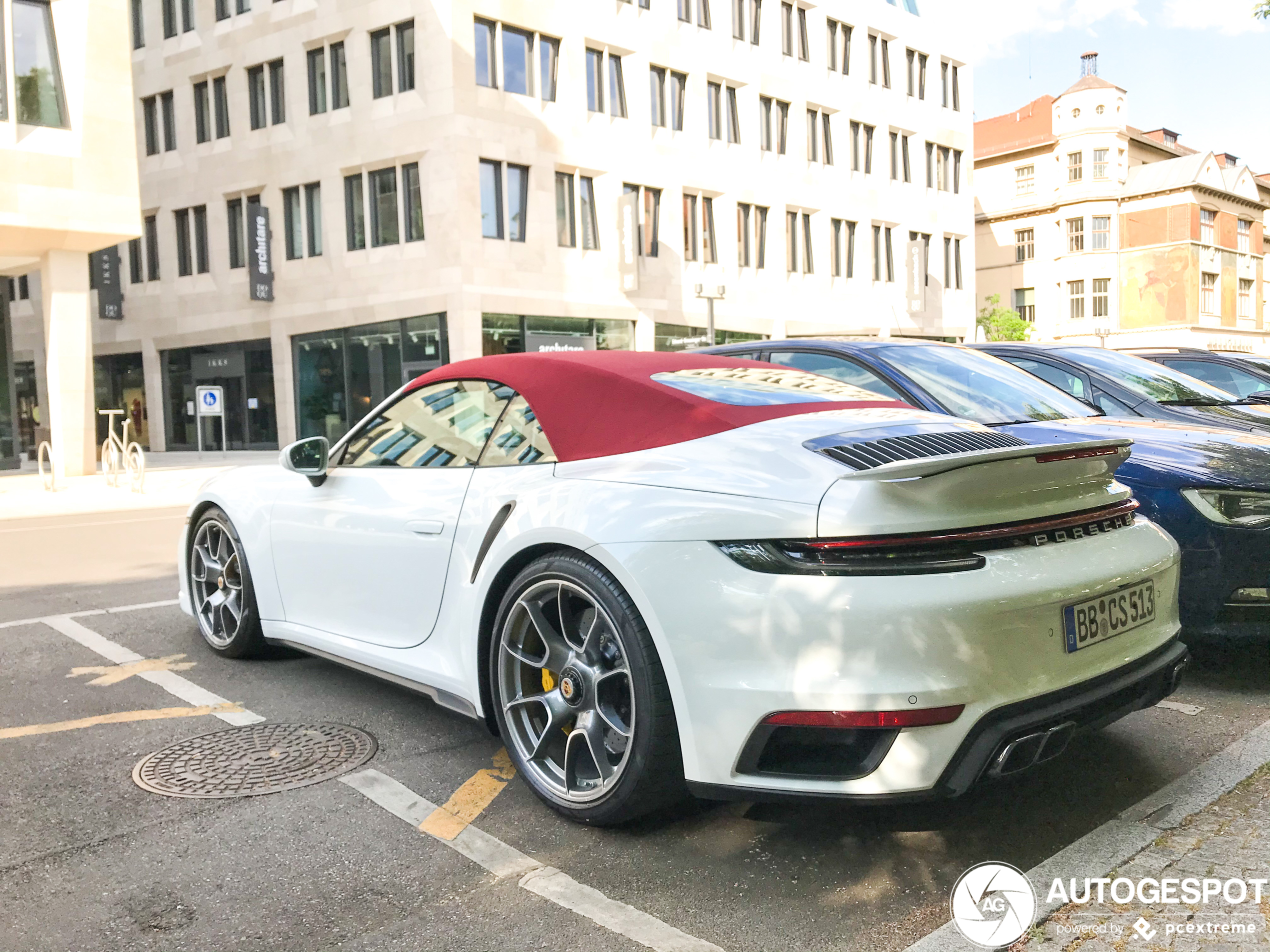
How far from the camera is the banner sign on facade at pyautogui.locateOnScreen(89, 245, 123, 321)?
34.3m

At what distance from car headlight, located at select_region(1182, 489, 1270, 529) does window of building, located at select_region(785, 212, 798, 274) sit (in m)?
32.3

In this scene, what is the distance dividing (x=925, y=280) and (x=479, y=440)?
3993cm

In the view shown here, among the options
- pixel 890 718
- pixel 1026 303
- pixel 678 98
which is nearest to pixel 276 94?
pixel 678 98

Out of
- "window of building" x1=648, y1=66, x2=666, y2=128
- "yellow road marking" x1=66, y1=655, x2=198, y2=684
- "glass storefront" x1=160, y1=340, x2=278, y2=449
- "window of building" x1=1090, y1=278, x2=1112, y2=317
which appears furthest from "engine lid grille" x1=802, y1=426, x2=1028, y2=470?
"window of building" x1=1090, y1=278, x2=1112, y2=317

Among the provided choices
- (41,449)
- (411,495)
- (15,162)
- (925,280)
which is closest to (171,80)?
(15,162)

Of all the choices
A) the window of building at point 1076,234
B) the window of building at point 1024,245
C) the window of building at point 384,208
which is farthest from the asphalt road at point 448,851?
the window of building at point 1024,245

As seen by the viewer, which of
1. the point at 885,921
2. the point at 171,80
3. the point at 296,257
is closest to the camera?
the point at 885,921

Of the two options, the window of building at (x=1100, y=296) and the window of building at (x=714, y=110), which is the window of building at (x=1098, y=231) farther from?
the window of building at (x=714, y=110)

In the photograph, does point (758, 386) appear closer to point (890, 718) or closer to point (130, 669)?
point (890, 718)

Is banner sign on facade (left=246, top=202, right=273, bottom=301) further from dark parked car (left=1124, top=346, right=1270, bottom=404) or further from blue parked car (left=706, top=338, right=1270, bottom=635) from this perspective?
blue parked car (left=706, top=338, right=1270, bottom=635)

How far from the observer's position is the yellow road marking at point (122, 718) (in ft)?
13.9

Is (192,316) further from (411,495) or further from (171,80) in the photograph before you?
(411,495)

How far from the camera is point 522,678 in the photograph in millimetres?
3406

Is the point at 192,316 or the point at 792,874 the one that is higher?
the point at 192,316
